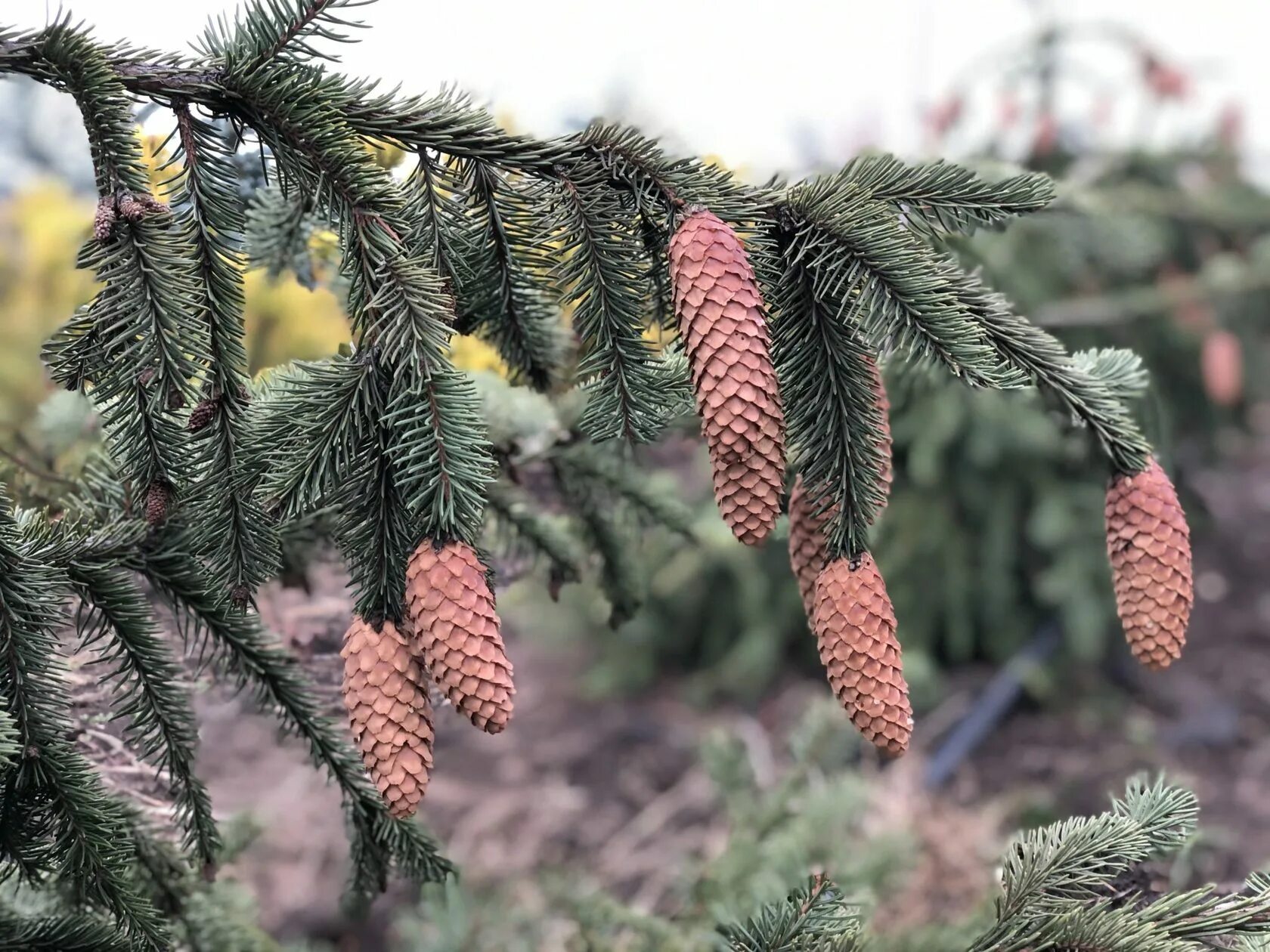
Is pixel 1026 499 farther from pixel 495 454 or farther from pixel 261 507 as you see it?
pixel 261 507

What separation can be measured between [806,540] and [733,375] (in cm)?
21

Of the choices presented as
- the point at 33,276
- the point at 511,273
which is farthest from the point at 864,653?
the point at 33,276

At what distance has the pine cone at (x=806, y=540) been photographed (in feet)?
2.53

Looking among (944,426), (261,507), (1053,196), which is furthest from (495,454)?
(944,426)

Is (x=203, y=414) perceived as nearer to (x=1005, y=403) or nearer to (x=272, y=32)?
(x=272, y=32)

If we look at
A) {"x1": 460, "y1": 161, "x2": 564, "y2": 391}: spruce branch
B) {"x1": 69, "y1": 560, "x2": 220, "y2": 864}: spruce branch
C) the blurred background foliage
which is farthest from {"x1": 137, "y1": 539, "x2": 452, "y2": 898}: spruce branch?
the blurred background foliage

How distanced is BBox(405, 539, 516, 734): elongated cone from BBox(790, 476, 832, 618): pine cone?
252mm

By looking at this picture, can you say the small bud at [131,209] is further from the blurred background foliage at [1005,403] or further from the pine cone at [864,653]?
the blurred background foliage at [1005,403]

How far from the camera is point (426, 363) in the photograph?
601mm

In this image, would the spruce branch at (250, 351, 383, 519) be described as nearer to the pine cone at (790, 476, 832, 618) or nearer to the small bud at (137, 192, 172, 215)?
the small bud at (137, 192, 172, 215)

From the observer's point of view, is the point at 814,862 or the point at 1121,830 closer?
the point at 1121,830

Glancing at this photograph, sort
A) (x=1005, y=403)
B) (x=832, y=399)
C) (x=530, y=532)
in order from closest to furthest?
(x=832, y=399) < (x=530, y=532) < (x=1005, y=403)

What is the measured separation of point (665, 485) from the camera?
1.40 meters

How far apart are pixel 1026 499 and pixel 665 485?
181cm
